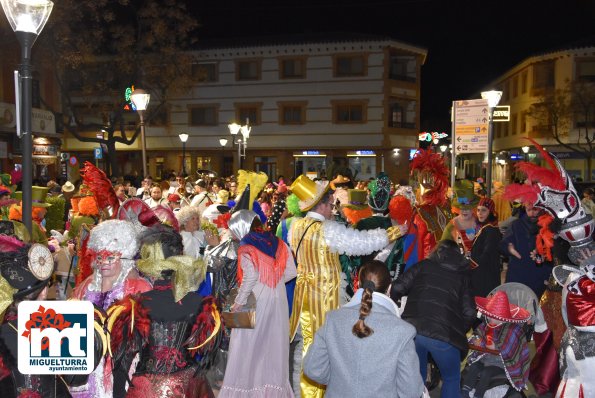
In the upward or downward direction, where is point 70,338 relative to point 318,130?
downward

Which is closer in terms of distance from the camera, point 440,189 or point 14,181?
point 440,189

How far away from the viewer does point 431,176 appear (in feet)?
26.8

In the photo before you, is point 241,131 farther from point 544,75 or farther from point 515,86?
point 515,86

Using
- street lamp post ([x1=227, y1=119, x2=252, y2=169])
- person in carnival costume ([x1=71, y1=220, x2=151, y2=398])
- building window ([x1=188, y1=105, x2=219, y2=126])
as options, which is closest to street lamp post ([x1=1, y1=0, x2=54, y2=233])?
person in carnival costume ([x1=71, y1=220, x2=151, y2=398])

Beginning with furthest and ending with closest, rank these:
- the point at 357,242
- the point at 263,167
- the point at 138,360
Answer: the point at 263,167 → the point at 357,242 → the point at 138,360

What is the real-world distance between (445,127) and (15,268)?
248 feet

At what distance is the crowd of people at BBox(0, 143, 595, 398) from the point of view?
3.07 m

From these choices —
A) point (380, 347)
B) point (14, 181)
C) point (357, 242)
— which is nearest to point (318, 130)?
point (14, 181)

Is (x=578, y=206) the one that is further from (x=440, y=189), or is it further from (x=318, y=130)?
(x=318, y=130)

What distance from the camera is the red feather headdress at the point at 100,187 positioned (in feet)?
21.0

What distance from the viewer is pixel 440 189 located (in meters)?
7.87

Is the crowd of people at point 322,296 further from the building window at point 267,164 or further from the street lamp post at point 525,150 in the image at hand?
the street lamp post at point 525,150

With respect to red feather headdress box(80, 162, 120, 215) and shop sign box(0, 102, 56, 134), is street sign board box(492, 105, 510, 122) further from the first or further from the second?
shop sign box(0, 102, 56, 134)

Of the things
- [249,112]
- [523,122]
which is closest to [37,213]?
[249,112]
